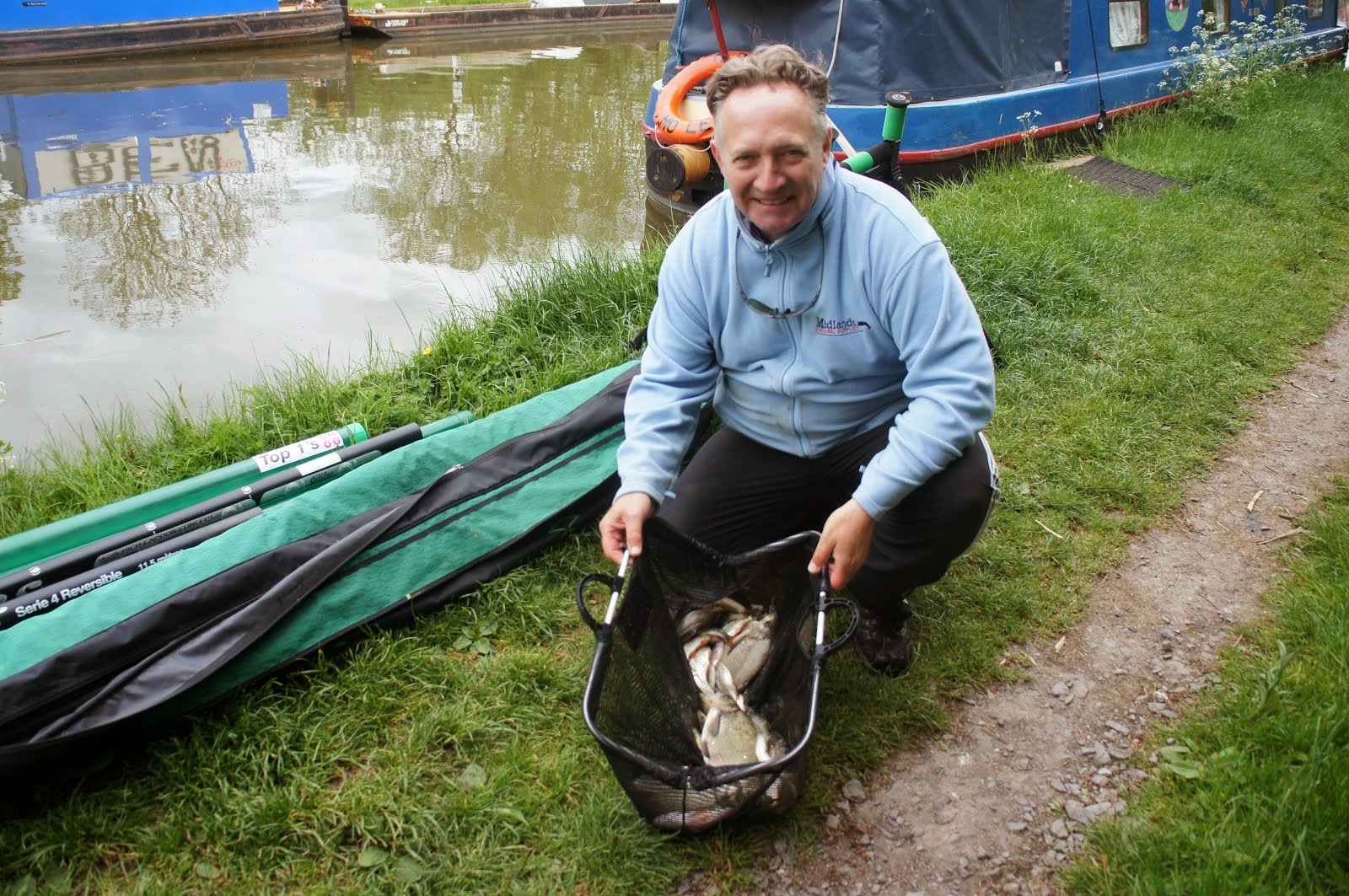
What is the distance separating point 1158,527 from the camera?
9.89ft

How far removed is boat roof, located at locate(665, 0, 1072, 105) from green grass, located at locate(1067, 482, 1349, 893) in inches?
221

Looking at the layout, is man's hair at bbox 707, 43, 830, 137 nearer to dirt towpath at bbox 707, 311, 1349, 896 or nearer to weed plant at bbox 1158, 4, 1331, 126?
dirt towpath at bbox 707, 311, 1349, 896

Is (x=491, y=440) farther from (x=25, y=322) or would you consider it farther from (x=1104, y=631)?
(x=25, y=322)

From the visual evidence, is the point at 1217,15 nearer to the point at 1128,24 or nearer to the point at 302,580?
the point at 1128,24

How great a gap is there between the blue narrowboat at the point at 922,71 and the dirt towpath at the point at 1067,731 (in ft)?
11.8

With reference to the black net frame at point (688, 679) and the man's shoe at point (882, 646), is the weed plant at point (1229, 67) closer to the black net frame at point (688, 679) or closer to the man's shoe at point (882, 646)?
the man's shoe at point (882, 646)

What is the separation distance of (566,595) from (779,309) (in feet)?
3.60

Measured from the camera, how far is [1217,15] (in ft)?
33.9

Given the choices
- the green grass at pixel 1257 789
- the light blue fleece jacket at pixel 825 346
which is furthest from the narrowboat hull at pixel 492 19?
the green grass at pixel 1257 789

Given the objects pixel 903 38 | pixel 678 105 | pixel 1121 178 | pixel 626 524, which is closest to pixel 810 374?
pixel 626 524

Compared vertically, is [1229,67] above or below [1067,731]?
above

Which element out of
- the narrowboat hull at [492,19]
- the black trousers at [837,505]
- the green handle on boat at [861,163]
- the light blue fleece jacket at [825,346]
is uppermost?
the narrowboat hull at [492,19]

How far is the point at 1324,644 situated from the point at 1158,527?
2.61ft

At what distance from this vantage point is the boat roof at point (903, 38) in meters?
6.96
